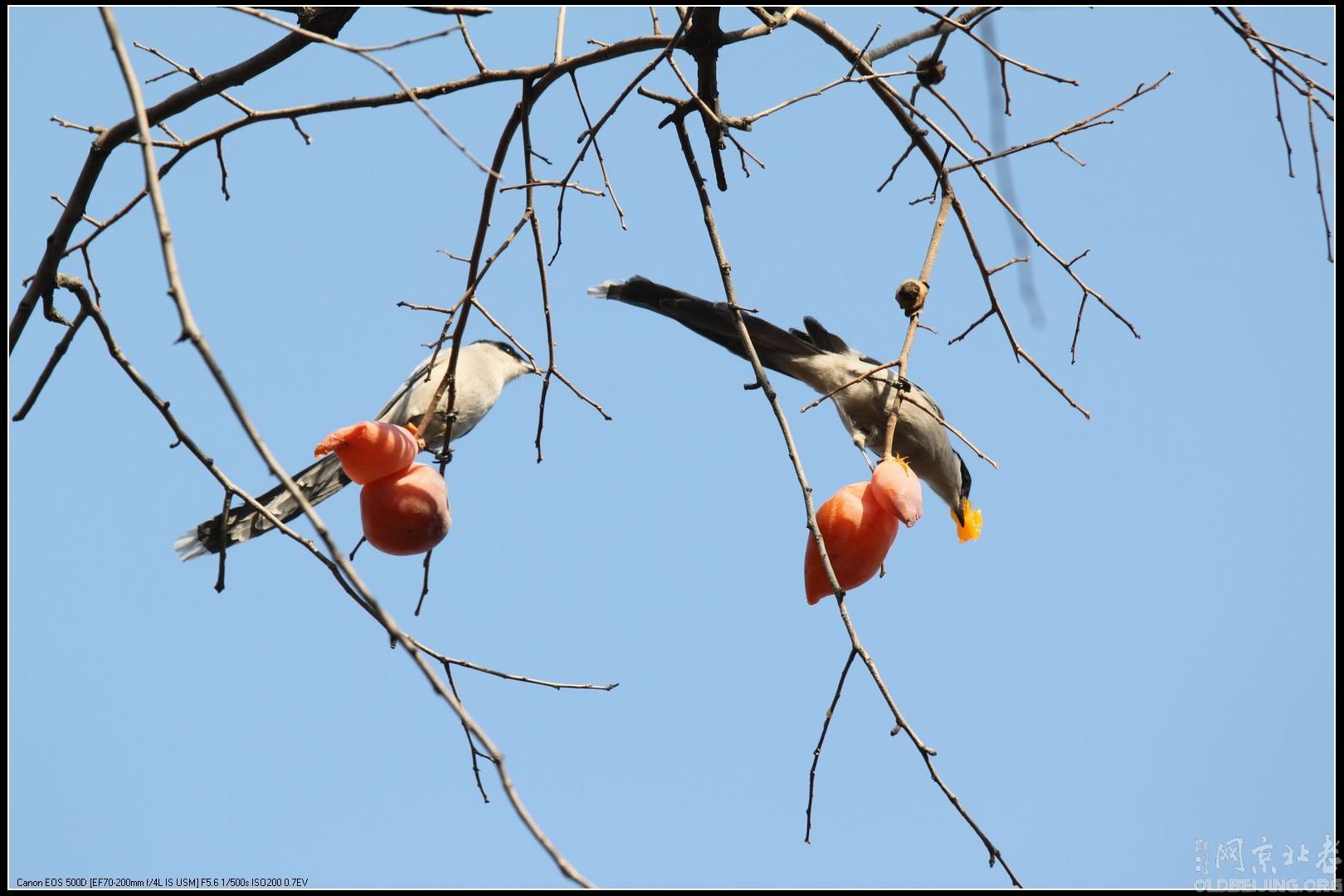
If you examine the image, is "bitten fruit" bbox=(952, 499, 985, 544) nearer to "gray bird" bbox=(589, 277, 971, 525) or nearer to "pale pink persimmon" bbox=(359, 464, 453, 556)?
"gray bird" bbox=(589, 277, 971, 525)

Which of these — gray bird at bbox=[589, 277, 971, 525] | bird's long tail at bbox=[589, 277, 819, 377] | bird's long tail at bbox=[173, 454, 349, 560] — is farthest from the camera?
bird's long tail at bbox=[589, 277, 819, 377]

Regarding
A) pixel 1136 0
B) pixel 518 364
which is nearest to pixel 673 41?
pixel 1136 0

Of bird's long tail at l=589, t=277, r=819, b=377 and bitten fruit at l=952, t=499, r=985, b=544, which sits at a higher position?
bird's long tail at l=589, t=277, r=819, b=377

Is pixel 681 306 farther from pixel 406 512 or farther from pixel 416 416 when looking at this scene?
pixel 406 512

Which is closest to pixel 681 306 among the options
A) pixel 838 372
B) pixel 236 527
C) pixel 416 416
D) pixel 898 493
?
pixel 838 372

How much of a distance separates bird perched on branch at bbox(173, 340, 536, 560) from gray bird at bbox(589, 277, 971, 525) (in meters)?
0.52

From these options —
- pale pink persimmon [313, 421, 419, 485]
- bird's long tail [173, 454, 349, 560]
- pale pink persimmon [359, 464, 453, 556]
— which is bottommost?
pale pink persimmon [359, 464, 453, 556]

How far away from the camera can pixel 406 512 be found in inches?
85.1

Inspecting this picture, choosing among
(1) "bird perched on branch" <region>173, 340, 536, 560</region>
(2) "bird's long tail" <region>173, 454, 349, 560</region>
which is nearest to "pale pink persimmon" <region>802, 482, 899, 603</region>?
(1) "bird perched on branch" <region>173, 340, 536, 560</region>

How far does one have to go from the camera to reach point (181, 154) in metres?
2.36

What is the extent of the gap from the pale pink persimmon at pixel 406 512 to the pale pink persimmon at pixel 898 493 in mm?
854

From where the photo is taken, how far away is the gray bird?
11.2 feet

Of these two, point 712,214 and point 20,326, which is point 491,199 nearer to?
point 712,214

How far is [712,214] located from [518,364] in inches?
92.9
